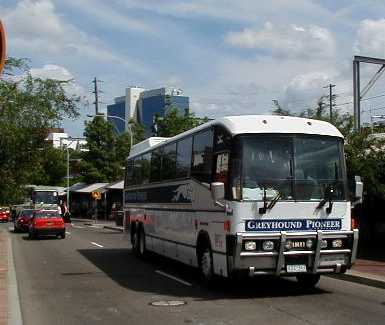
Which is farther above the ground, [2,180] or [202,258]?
[2,180]

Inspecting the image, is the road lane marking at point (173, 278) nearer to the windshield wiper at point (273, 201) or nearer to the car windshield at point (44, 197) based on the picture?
the windshield wiper at point (273, 201)

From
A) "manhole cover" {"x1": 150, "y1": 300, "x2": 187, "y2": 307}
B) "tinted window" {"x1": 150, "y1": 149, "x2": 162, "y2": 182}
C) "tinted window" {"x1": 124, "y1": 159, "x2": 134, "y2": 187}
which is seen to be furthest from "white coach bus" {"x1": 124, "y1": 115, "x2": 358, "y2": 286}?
"tinted window" {"x1": 124, "y1": 159, "x2": 134, "y2": 187}

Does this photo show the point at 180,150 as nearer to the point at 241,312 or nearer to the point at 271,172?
the point at 271,172

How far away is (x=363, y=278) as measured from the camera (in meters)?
14.2

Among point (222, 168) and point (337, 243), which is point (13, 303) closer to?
point (222, 168)

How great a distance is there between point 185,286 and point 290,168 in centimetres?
377

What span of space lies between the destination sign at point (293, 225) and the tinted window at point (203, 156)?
5.89 feet

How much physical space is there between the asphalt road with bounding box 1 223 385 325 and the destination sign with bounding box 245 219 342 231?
1301 millimetres

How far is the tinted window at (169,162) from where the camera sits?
17.0 metres

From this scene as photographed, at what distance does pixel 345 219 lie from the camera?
12695 millimetres

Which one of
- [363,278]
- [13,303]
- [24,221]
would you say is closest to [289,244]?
[363,278]

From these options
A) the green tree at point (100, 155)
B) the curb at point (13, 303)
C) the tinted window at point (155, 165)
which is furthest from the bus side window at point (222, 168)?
the green tree at point (100, 155)

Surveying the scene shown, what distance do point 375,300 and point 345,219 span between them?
162 cm

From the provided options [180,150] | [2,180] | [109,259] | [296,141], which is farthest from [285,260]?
[2,180]
